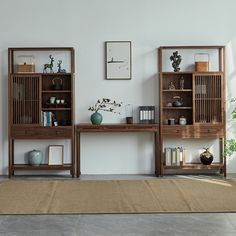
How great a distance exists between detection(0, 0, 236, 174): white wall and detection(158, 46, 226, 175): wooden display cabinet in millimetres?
222

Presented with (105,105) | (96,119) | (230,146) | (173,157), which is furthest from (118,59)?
(230,146)

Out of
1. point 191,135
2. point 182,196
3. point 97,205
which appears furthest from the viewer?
point 191,135

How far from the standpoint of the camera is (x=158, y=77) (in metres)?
7.91

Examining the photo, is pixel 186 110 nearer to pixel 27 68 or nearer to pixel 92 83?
pixel 92 83

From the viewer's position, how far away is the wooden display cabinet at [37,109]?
298 inches

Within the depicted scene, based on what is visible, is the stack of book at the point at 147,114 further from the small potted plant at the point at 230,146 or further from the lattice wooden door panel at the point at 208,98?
the small potted plant at the point at 230,146

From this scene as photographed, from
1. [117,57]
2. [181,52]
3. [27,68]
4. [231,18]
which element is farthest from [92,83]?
[231,18]

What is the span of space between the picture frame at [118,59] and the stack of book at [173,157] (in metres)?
1.42

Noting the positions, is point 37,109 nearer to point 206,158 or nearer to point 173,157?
point 173,157

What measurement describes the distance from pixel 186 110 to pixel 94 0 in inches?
94.3

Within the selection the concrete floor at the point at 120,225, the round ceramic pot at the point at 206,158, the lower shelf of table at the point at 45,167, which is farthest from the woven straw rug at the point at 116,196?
the round ceramic pot at the point at 206,158

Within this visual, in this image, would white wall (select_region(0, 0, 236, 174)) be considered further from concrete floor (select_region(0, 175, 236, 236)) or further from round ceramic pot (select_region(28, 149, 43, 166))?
concrete floor (select_region(0, 175, 236, 236))

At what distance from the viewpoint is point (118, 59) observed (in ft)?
26.0

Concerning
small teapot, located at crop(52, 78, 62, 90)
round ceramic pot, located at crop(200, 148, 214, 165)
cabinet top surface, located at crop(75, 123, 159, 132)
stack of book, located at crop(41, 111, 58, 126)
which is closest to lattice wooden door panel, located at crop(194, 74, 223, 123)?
round ceramic pot, located at crop(200, 148, 214, 165)
